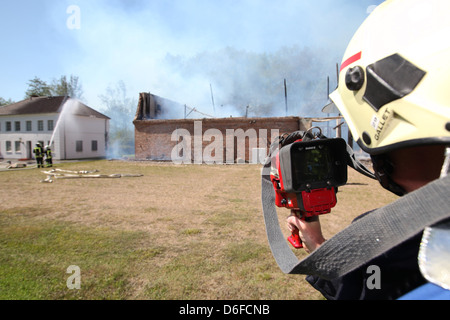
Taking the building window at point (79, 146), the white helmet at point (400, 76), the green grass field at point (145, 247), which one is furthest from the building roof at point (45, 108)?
the white helmet at point (400, 76)

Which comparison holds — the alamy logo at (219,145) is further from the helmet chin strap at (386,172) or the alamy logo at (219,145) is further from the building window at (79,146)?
the helmet chin strap at (386,172)

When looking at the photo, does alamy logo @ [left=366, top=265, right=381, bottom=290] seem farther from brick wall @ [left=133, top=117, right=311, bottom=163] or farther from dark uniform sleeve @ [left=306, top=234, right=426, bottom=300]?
brick wall @ [left=133, top=117, right=311, bottom=163]

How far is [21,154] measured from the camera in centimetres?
3138

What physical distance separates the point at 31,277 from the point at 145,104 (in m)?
25.6

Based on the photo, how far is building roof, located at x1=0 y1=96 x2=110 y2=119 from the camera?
102 feet

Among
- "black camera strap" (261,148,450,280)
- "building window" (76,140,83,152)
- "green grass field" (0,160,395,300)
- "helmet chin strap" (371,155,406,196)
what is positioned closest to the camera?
"black camera strap" (261,148,450,280)

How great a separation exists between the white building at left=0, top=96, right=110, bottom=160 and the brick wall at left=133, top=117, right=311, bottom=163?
38.2 feet

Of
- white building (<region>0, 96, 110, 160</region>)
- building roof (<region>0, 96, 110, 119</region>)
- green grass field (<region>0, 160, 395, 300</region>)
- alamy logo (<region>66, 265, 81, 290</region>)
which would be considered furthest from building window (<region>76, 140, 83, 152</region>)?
alamy logo (<region>66, 265, 81, 290</region>)

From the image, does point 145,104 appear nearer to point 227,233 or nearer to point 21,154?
Answer: point 21,154

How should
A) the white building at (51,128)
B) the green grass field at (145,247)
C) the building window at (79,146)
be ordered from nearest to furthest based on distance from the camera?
the green grass field at (145,247), the white building at (51,128), the building window at (79,146)

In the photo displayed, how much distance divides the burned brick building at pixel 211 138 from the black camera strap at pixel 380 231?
64.3 ft

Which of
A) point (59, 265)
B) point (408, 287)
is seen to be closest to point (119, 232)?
point (59, 265)

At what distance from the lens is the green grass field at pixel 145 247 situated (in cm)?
280

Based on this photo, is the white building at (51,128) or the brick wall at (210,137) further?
the white building at (51,128)
